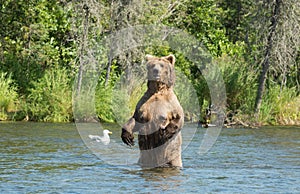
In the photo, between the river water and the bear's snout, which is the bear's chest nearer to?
the bear's snout

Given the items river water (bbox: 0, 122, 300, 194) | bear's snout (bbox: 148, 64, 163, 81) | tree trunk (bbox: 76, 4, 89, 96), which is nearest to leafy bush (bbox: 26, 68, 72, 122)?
tree trunk (bbox: 76, 4, 89, 96)

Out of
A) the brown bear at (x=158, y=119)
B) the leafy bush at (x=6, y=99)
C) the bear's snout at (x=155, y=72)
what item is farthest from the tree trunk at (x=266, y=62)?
the bear's snout at (x=155, y=72)

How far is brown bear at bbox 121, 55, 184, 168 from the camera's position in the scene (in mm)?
11500

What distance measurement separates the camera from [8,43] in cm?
2533

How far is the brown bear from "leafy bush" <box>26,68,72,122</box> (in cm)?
1046

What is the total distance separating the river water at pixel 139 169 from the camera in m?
10.5

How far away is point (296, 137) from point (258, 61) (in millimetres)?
5491

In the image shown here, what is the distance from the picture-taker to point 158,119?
11.5 meters

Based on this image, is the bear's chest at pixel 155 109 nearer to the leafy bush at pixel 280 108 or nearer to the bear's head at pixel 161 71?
the bear's head at pixel 161 71

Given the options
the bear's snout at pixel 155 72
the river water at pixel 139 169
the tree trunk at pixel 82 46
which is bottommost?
the river water at pixel 139 169

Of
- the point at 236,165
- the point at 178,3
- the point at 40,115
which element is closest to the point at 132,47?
the point at 40,115

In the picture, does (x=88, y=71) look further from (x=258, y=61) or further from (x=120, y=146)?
(x=120, y=146)

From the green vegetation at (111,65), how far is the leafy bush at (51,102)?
0.03 m

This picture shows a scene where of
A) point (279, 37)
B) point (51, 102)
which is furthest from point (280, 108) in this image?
point (51, 102)
